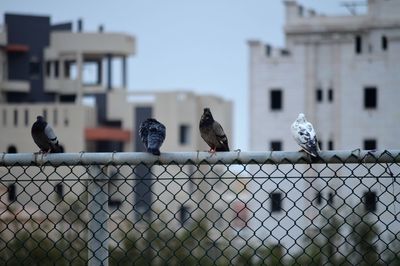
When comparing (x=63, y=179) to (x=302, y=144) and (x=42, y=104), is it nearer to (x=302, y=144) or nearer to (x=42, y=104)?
(x=302, y=144)

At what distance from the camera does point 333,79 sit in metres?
72.6

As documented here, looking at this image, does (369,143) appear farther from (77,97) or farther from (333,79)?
(77,97)

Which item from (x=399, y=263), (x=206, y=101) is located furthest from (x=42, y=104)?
(x=399, y=263)

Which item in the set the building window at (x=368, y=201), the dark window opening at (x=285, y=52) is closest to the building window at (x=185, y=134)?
the dark window opening at (x=285, y=52)

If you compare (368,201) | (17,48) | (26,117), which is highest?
(17,48)

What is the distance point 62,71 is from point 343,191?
1399 inches

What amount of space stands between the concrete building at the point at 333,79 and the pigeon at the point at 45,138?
60.5m

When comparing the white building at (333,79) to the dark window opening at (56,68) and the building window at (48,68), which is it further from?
the dark window opening at (56,68)

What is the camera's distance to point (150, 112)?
3452 inches

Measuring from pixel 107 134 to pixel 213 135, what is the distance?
76.3 m

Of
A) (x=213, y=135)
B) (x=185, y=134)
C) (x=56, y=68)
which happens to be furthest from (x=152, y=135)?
(x=56, y=68)

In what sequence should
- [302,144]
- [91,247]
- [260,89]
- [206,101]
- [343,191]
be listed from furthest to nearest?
[206,101]
[260,89]
[343,191]
[302,144]
[91,247]

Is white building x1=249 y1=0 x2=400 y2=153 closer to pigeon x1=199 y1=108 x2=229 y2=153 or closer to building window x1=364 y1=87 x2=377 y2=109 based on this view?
building window x1=364 y1=87 x2=377 y2=109

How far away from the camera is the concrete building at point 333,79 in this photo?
7150cm
